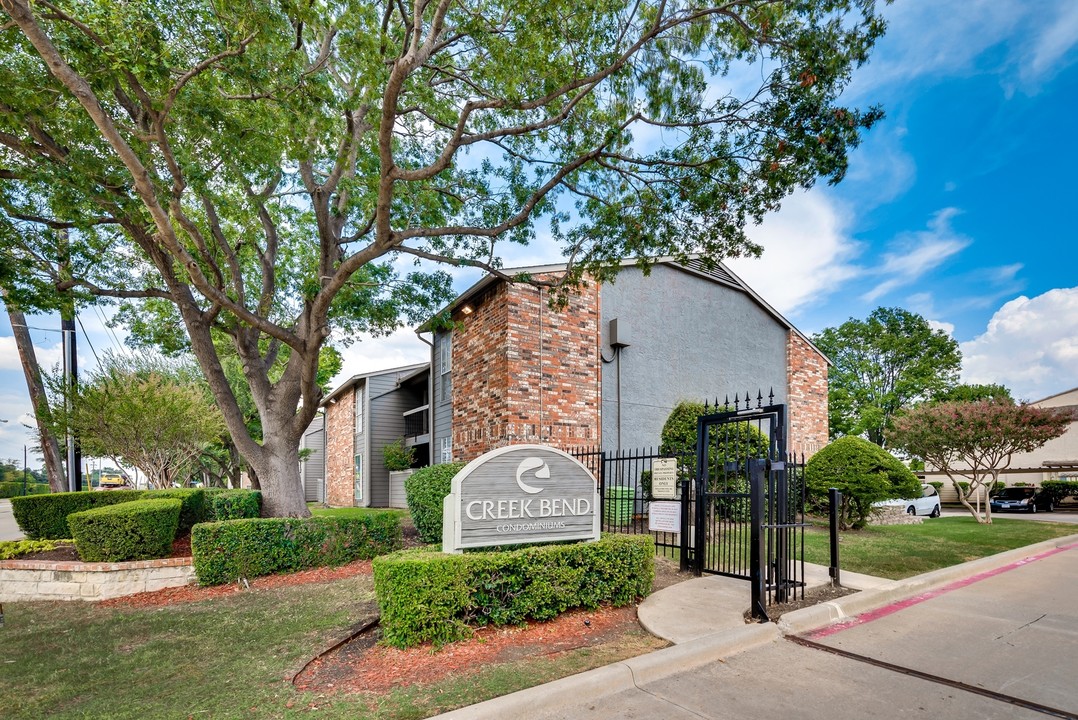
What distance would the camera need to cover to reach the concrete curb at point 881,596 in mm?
5927

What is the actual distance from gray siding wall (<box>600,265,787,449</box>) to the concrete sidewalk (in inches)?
262

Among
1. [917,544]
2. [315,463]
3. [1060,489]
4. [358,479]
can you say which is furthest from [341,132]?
[1060,489]

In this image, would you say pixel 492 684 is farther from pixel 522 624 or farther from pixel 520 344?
pixel 520 344

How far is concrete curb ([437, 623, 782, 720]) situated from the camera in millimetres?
3912

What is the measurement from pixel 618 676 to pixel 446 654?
1.54m

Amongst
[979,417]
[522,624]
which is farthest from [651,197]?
[979,417]

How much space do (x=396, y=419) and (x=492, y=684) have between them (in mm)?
20004

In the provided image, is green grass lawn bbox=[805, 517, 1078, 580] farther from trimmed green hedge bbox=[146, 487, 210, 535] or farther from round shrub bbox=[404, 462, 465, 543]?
trimmed green hedge bbox=[146, 487, 210, 535]

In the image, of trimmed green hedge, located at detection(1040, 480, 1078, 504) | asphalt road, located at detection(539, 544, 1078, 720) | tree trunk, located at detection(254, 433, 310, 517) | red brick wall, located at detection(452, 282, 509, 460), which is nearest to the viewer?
asphalt road, located at detection(539, 544, 1078, 720)

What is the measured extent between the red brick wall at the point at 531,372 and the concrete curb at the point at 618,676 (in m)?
7.71

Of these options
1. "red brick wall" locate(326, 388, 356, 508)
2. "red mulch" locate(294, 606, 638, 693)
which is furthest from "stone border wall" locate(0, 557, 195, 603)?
"red brick wall" locate(326, 388, 356, 508)

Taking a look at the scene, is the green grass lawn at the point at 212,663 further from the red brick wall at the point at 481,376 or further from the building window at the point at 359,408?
the building window at the point at 359,408

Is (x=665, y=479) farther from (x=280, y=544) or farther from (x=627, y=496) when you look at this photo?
(x=280, y=544)

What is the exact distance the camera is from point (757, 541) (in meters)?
6.07
